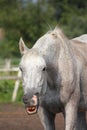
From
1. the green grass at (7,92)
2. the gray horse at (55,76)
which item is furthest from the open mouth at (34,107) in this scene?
the green grass at (7,92)

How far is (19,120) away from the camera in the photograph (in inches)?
415

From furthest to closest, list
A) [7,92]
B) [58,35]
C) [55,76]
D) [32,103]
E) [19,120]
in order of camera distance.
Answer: [7,92] → [19,120] → [58,35] → [55,76] → [32,103]

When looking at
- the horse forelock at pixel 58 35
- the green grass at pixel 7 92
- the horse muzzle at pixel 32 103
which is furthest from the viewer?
the green grass at pixel 7 92

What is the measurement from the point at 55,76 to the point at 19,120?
421 cm

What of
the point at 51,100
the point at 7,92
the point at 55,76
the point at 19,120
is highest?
the point at 55,76

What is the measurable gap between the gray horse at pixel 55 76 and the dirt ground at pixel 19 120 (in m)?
2.79

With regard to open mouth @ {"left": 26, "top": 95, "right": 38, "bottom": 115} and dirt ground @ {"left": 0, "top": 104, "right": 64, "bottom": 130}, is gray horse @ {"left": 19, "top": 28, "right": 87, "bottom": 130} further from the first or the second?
dirt ground @ {"left": 0, "top": 104, "right": 64, "bottom": 130}

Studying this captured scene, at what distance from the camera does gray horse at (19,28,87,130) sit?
582 centimetres

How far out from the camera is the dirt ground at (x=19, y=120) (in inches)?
384

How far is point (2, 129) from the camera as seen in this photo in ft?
31.2

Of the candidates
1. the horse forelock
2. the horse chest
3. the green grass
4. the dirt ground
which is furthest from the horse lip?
the green grass

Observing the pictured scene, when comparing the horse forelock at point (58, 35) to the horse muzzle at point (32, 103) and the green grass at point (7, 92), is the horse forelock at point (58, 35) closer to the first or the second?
the horse muzzle at point (32, 103)

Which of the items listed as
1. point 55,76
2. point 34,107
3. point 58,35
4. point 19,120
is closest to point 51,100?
point 55,76

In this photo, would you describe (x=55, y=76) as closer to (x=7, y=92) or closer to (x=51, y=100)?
(x=51, y=100)
